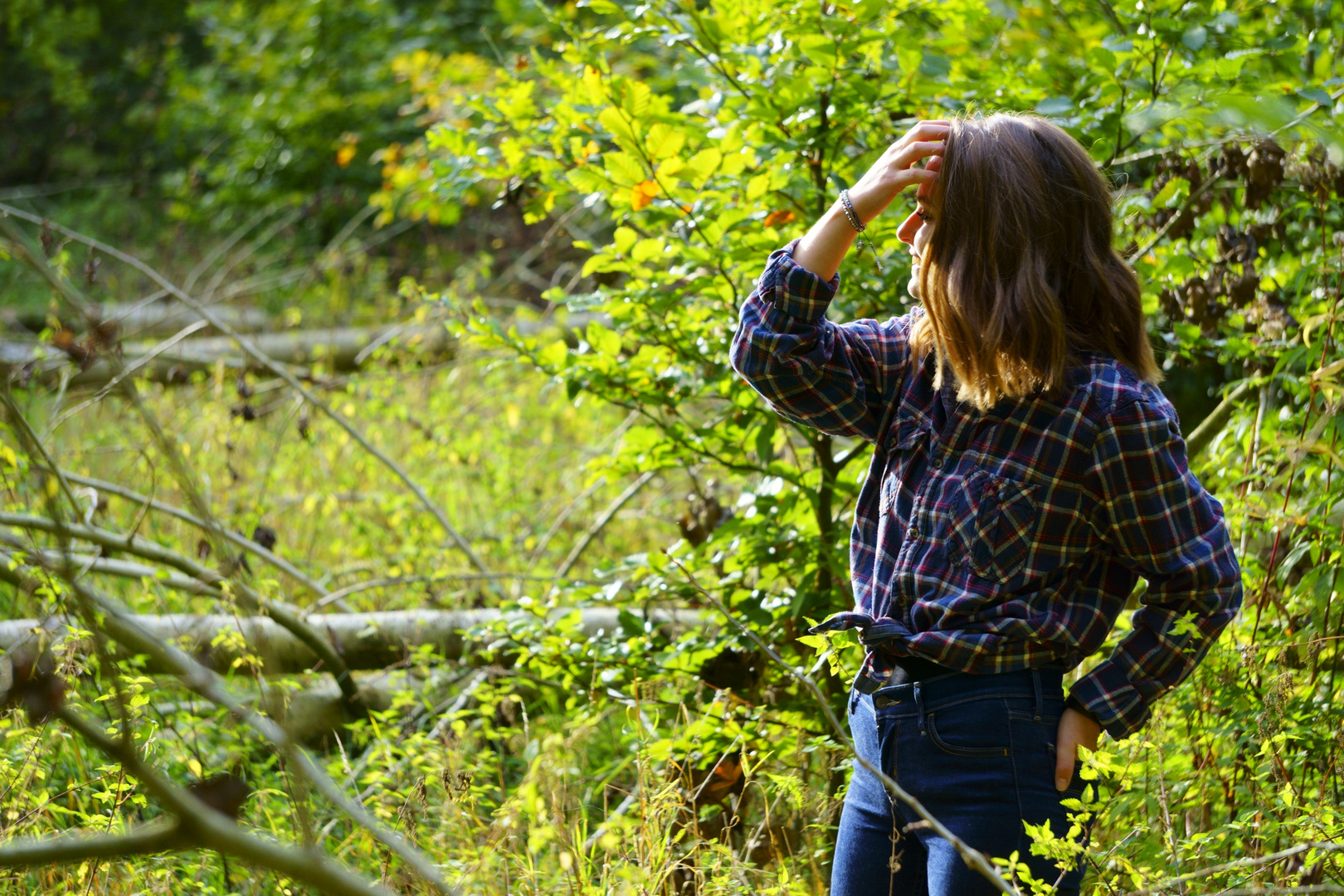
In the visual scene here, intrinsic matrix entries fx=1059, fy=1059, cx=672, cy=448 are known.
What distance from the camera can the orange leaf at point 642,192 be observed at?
7.10 feet

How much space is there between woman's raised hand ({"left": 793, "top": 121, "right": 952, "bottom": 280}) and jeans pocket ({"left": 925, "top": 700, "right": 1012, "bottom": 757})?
0.70 meters

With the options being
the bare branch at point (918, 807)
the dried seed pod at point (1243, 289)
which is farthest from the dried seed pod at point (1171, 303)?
the bare branch at point (918, 807)

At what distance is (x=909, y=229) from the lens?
66.5 inches

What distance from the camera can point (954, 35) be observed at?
2.61 meters

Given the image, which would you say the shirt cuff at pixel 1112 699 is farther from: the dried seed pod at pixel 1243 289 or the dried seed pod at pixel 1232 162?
the dried seed pod at pixel 1232 162

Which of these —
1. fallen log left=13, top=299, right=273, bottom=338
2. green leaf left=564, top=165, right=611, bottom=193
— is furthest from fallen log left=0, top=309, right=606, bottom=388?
green leaf left=564, top=165, right=611, bottom=193

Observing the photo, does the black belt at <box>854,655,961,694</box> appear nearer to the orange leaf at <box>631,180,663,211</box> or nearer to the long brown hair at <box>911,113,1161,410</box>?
the long brown hair at <box>911,113,1161,410</box>

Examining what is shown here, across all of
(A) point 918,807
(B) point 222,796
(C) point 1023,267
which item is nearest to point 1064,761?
(A) point 918,807

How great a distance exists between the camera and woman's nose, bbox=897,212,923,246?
1.67 metres

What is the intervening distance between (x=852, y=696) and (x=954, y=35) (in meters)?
1.74

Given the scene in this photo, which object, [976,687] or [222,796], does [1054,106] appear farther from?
[222,796]

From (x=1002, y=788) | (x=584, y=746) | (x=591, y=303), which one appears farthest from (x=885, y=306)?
(x=584, y=746)

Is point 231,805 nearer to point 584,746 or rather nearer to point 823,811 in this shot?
point 823,811

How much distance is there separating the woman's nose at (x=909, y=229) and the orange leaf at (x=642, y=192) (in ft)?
2.12
